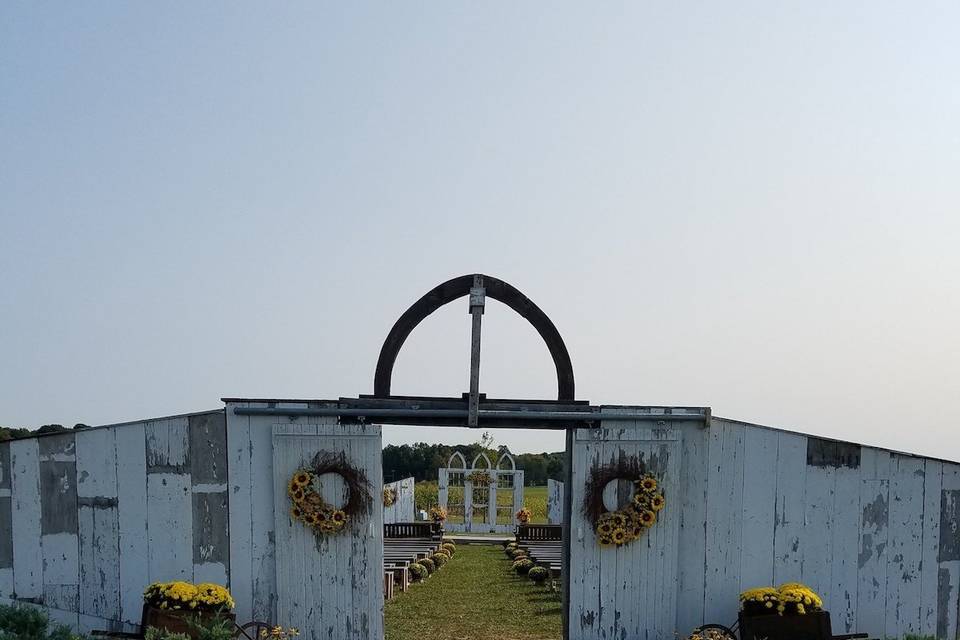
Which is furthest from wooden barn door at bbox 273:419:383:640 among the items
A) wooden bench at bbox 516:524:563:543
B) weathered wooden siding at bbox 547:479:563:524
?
weathered wooden siding at bbox 547:479:563:524

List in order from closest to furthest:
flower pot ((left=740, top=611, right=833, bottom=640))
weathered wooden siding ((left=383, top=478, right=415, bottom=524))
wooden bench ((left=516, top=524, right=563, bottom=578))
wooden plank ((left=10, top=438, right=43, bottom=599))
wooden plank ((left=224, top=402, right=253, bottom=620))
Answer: flower pot ((left=740, top=611, right=833, bottom=640)), wooden plank ((left=10, top=438, right=43, bottom=599)), wooden plank ((left=224, top=402, right=253, bottom=620)), wooden bench ((left=516, top=524, right=563, bottom=578)), weathered wooden siding ((left=383, top=478, right=415, bottom=524))

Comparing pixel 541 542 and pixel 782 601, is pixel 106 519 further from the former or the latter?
pixel 541 542

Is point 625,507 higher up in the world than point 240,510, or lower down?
higher up

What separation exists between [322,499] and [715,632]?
14.3ft

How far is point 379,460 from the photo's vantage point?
9680 millimetres

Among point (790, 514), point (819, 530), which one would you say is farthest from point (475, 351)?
point (819, 530)

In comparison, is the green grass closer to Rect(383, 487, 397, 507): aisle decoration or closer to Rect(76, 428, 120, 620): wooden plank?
Rect(383, 487, 397, 507): aisle decoration

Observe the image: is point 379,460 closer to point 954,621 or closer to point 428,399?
Answer: point 428,399

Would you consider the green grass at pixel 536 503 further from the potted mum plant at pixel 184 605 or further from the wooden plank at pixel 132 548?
the potted mum plant at pixel 184 605

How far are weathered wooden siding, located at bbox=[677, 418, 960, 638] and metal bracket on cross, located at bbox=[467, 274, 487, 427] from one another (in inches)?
115

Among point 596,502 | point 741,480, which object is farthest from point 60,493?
point 741,480

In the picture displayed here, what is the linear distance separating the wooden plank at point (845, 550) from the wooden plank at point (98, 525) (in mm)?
7741

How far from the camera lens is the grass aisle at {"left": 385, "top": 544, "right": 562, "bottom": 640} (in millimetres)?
12422

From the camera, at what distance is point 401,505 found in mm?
26828
